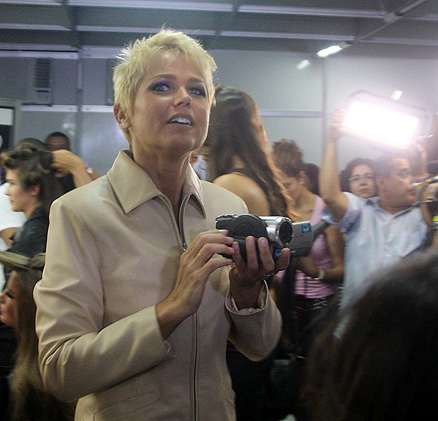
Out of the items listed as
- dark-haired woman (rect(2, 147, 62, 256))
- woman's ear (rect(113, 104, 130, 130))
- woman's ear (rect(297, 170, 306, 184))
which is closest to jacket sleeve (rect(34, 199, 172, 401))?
woman's ear (rect(113, 104, 130, 130))

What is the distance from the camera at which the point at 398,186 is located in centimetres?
263

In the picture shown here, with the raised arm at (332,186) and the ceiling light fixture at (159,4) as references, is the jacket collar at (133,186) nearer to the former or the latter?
the raised arm at (332,186)

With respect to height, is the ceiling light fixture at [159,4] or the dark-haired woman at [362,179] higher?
the ceiling light fixture at [159,4]

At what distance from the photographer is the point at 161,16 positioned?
460 centimetres

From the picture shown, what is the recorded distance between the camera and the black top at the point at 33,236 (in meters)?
2.30

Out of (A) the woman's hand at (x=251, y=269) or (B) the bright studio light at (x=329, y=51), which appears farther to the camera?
(B) the bright studio light at (x=329, y=51)

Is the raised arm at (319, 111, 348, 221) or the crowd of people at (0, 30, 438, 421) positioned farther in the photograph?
the raised arm at (319, 111, 348, 221)

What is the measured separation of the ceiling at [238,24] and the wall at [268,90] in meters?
0.12

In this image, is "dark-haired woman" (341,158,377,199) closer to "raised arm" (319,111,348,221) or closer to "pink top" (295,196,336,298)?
"pink top" (295,196,336,298)

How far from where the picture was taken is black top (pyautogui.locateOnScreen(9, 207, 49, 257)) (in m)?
2.30

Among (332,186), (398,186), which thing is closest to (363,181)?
(398,186)

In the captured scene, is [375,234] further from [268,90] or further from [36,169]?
[268,90]

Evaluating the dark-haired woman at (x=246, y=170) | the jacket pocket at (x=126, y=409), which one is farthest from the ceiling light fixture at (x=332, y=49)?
the jacket pocket at (x=126, y=409)

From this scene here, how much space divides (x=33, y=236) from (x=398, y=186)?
1.72 m
